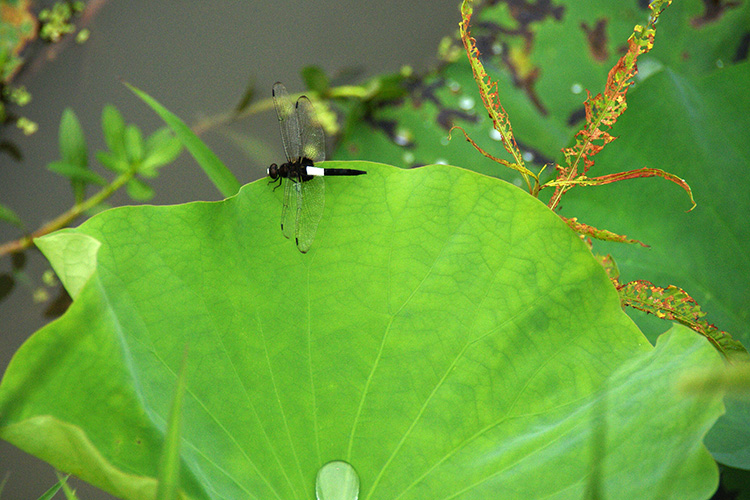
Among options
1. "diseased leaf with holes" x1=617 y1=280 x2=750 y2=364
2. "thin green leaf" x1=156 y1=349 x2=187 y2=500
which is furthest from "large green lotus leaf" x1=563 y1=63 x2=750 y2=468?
"thin green leaf" x1=156 y1=349 x2=187 y2=500

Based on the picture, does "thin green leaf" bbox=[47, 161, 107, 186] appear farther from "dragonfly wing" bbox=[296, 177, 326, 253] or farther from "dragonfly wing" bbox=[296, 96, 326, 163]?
"dragonfly wing" bbox=[296, 177, 326, 253]

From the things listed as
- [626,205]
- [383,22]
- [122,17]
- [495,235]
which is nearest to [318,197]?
[495,235]

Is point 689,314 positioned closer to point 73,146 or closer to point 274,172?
point 274,172

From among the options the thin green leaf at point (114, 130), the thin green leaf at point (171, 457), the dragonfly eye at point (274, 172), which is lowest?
the thin green leaf at point (171, 457)

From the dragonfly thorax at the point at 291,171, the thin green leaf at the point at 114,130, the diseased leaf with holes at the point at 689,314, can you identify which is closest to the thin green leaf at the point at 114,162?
the thin green leaf at the point at 114,130

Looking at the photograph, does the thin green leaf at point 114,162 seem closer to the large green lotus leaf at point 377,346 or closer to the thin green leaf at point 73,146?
the thin green leaf at point 73,146

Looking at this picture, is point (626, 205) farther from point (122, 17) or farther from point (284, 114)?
point (122, 17)
